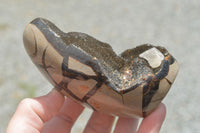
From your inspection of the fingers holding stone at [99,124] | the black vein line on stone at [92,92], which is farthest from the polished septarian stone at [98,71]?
the fingers holding stone at [99,124]

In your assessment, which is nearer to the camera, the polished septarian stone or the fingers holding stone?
the polished septarian stone

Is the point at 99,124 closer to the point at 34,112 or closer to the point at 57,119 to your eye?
the point at 57,119

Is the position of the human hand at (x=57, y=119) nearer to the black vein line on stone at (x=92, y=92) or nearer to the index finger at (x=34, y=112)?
the index finger at (x=34, y=112)

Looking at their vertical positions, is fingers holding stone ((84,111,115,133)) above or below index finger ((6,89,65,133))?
below

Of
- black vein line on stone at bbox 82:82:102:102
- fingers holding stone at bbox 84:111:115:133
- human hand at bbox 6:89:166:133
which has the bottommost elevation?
fingers holding stone at bbox 84:111:115:133

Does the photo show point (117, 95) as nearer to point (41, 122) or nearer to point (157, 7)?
point (41, 122)

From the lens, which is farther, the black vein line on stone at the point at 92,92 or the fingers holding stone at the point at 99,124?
the fingers holding stone at the point at 99,124

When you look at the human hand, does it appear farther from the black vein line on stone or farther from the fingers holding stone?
the black vein line on stone

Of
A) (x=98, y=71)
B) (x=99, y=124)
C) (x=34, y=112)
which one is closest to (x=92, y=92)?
(x=98, y=71)

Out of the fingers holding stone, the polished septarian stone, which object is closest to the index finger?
the polished septarian stone
